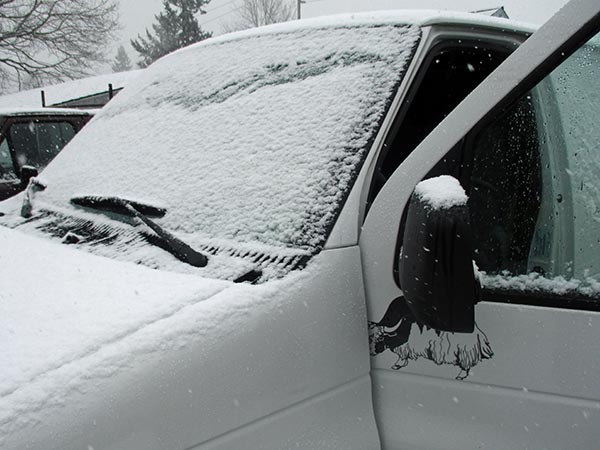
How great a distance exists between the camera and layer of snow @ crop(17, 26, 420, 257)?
139 centimetres

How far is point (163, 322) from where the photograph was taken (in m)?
1.10

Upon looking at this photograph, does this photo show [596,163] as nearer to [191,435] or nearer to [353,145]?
[353,145]

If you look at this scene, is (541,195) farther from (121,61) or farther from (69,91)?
(121,61)

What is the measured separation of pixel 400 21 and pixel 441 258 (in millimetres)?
956

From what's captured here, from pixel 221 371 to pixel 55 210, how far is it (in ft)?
3.87

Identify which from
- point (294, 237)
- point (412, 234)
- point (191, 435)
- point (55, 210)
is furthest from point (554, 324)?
point (55, 210)

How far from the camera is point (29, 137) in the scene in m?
6.15

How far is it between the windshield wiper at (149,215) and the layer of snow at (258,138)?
4 centimetres

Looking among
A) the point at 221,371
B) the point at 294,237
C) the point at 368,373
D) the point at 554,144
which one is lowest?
the point at 368,373

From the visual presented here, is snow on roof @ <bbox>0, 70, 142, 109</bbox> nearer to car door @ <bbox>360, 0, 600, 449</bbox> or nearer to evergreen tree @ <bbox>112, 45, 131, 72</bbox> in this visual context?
car door @ <bbox>360, 0, 600, 449</bbox>

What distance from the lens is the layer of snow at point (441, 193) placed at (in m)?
1.02

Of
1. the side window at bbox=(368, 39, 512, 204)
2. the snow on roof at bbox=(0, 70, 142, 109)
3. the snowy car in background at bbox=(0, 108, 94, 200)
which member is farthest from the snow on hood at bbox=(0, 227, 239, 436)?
the snow on roof at bbox=(0, 70, 142, 109)

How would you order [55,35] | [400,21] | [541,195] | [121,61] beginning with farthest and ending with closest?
[121,61] < [55,35] < [400,21] < [541,195]

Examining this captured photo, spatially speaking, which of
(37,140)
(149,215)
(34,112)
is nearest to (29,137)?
(37,140)
